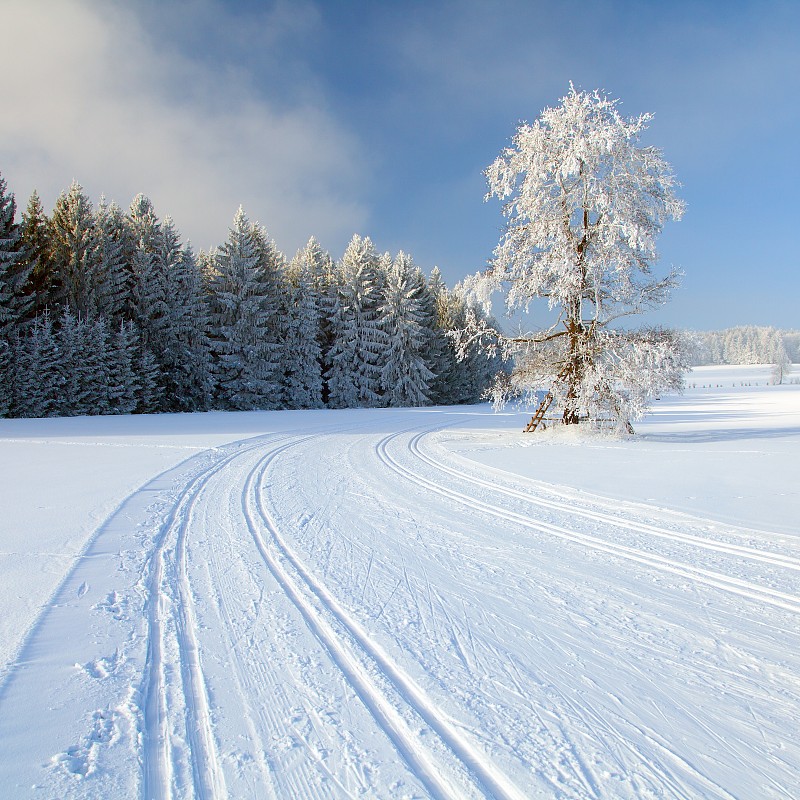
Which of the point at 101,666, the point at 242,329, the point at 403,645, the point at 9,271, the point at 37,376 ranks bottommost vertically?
the point at 403,645

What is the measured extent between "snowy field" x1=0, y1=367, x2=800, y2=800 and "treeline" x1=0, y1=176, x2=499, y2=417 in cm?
2147

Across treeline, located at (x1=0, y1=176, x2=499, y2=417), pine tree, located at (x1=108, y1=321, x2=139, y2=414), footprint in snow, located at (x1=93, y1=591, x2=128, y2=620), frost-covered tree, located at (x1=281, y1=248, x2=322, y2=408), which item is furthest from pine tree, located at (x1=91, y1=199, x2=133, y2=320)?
footprint in snow, located at (x1=93, y1=591, x2=128, y2=620)

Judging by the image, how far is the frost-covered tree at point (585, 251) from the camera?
13.1 metres

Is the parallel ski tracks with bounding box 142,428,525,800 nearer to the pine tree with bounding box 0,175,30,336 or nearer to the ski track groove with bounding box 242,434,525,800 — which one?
the ski track groove with bounding box 242,434,525,800

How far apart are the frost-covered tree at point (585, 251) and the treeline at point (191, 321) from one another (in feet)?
61.3

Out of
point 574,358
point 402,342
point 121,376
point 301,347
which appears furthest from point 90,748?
point 402,342

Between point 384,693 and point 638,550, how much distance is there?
125 inches

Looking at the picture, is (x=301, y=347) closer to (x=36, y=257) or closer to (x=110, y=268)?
(x=110, y=268)

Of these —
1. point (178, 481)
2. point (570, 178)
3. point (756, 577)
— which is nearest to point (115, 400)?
point (178, 481)

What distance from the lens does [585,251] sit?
46.1 ft

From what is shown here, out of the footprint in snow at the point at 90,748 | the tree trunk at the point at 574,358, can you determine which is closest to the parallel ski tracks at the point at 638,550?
the footprint in snow at the point at 90,748

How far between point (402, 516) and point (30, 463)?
8.54 metres

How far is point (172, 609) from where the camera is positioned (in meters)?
3.59

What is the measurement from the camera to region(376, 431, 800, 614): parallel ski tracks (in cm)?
382
